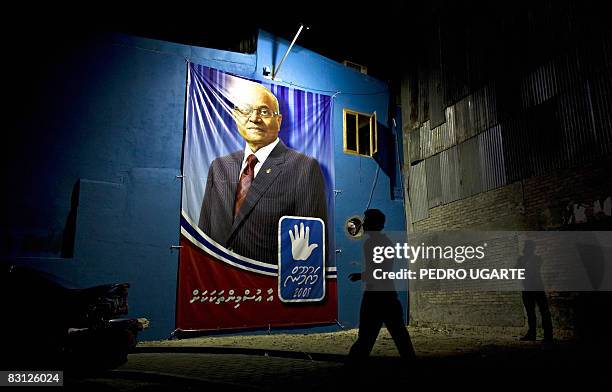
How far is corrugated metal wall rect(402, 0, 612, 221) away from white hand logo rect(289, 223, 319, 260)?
3.85 metres

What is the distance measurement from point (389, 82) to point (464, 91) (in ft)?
11.1

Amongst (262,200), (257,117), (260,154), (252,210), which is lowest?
(252,210)

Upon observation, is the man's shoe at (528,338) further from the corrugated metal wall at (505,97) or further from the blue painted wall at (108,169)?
the blue painted wall at (108,169)

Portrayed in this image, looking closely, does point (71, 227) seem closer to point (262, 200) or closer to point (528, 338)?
point (262, 200)

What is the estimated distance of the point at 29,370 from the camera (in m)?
4.79

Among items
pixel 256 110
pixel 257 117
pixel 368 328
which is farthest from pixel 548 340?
pixel 256 110

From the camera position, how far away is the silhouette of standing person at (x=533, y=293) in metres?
8.36

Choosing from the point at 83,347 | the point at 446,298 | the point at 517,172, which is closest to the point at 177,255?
the point at 83,347

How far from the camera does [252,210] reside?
1136 cm

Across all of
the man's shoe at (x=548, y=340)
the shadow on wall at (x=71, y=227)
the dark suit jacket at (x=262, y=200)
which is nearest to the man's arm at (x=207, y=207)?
the dark suit jacket at (x=262, y=200)

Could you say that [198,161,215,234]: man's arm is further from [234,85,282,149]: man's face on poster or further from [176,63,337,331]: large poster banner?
[234,85,282,149]: man's face on poster

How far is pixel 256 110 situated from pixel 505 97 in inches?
246

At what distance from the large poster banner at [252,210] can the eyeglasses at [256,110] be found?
1.1 inches

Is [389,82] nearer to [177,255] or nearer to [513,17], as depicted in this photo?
[513,17]
